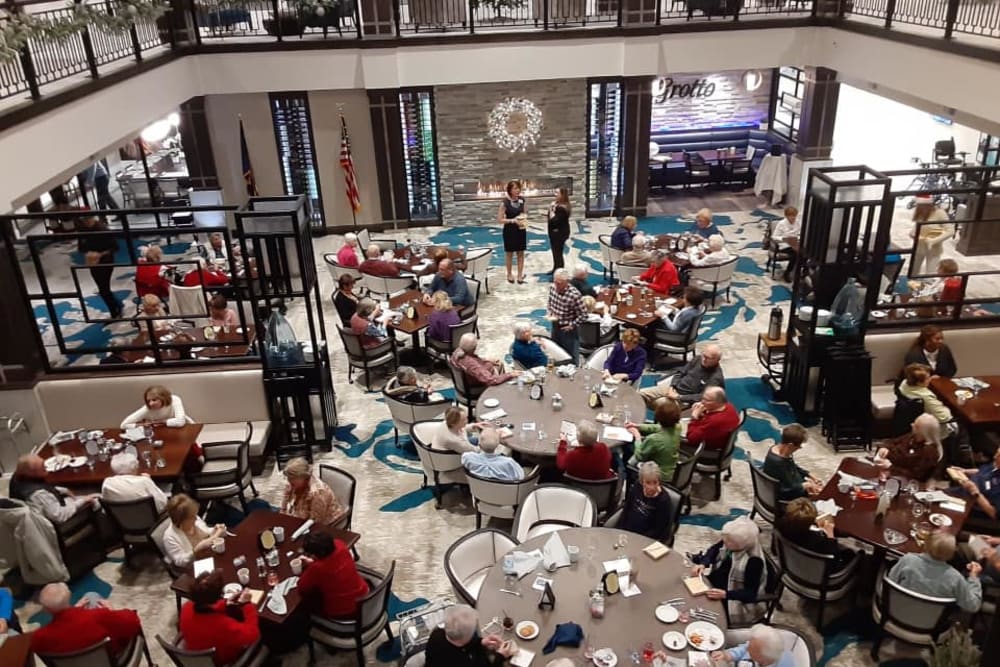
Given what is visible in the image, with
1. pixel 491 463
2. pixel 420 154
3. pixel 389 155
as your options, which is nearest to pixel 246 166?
pixel 389 155

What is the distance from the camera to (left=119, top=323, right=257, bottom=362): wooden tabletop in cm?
904

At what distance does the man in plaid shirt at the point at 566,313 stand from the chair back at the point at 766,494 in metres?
3.23

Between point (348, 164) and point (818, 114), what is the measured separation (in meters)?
9.56

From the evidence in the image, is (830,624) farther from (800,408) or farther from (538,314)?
(538,314)

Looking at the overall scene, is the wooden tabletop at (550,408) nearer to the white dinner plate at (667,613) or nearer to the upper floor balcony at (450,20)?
the white dinner plate at (667,613)

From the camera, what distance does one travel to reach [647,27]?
14.6 meters

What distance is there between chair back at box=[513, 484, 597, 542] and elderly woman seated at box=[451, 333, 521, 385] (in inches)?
88.0

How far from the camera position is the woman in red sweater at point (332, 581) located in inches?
229

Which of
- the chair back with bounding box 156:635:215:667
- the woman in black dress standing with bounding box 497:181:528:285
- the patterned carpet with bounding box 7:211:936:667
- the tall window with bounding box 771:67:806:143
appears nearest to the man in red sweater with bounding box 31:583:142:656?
the chair back with bounding box 156:635:215:667

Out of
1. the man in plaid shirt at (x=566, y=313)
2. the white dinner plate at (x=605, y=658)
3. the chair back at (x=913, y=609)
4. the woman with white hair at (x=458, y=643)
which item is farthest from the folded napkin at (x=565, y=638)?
the man in plaid shirt at (x=566, y=313)

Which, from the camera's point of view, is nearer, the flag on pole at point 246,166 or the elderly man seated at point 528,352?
the elderly man seated at point 528,352

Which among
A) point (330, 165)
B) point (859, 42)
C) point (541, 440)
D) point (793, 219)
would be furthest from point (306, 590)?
point (859, 42)

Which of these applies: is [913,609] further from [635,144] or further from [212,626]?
[635,144]

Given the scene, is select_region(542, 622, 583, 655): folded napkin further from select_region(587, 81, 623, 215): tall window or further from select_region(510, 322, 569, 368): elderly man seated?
select_region(587, 81, 623, 215): tall window
